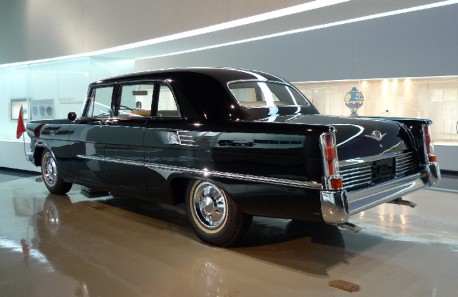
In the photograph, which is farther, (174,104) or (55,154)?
(55,154)

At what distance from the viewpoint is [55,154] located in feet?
20.4

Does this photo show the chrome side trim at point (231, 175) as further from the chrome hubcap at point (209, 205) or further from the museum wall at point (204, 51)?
the museum wall at point (204, 51)

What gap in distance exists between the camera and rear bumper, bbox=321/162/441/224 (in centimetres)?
324

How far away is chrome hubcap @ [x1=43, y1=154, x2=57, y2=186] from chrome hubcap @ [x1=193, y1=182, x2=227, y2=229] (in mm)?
3247

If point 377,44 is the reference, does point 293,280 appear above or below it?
below

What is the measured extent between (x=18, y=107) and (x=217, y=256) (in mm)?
9737

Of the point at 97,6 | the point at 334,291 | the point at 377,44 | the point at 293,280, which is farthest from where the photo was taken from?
the point at 377,44

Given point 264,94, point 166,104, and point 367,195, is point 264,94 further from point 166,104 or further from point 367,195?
point 367,195

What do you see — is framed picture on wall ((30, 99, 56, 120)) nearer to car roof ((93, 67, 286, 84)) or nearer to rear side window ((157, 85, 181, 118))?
car roof ((93, 67, 286, 84))

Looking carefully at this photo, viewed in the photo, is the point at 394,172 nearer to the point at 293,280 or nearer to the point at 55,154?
the point at 293,280

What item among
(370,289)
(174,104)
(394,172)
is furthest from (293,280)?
(174,104)

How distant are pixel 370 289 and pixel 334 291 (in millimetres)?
273

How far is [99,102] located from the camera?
590cm

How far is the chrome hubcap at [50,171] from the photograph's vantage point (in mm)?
6582
